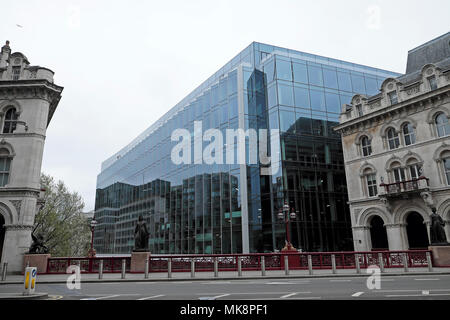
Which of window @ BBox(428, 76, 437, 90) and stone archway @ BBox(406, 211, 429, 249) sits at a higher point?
window @ BBox(428, 76, 437, 90)

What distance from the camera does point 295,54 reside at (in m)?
38.1

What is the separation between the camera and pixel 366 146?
107ft

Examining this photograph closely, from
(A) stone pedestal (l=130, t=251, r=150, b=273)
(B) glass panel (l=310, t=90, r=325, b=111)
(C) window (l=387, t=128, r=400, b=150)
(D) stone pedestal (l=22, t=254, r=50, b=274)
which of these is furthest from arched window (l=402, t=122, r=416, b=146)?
(D) stone pedestal (l=22, t=254, r=50, b=274)

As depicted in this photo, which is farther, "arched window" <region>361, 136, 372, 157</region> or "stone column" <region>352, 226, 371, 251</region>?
"arched window" <region>361, 136, 372, 157</region>

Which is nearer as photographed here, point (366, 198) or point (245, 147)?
point (366, 198)

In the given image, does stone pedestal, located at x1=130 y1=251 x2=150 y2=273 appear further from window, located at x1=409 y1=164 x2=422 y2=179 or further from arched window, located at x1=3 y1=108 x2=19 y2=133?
window, located at x1=409 y1=164 x2=422 y2=179

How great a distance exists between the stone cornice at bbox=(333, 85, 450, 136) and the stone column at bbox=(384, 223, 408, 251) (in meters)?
9.90

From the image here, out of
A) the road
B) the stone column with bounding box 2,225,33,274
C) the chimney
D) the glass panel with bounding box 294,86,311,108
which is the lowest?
the road

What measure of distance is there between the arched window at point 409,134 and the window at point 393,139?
2.47ft

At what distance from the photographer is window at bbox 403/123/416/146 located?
1132 inches

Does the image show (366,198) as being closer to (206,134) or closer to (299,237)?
(299,237)

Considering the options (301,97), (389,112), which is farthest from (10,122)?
(389,112)

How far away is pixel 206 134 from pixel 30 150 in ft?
69.4

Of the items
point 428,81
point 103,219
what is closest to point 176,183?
point 428,81
